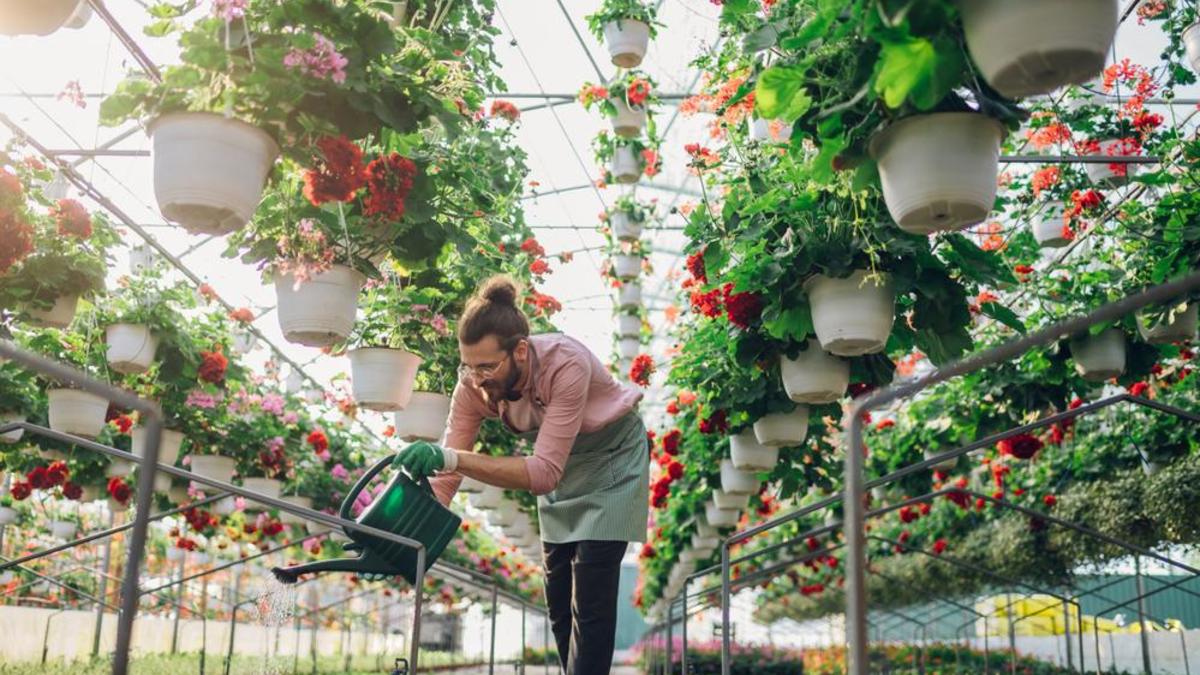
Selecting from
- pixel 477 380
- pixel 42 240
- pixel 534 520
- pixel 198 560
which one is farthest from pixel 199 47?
pixel 198 560

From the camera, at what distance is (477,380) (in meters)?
2.72

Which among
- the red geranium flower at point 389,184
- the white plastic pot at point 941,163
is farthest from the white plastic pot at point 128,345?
the white plastic pot at point 941,163

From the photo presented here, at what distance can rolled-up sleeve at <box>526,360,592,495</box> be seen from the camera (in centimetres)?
254

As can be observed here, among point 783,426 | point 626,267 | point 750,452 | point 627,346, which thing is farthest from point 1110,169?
point 627,346

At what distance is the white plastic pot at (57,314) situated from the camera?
4113 mm

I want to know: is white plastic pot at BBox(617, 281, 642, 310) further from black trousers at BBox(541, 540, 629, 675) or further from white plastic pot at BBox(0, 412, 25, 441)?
black trousers at BBox(541, 540, 629, 675)

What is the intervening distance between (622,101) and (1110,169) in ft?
9.43

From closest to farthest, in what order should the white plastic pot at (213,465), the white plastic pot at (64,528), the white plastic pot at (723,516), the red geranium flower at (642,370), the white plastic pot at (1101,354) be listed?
the white plastic pot at (1101,354)
the red geranium flower at (642,370)
the white plastic pot at (213,465)
the white plastic pot at (723,516)
the white plastic pot at (64,528)

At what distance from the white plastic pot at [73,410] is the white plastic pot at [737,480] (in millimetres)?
3431

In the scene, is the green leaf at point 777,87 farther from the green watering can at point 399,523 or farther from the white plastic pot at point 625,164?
the white plastic pot at point 625,164

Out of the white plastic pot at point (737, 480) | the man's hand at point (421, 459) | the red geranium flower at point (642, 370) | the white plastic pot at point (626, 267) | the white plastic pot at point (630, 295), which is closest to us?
the man's hand at point (421, 459)

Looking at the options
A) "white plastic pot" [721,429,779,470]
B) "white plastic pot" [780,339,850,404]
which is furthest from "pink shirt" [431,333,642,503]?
"white plastic pot" [721,429,779,470]

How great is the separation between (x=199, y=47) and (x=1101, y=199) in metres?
3.90

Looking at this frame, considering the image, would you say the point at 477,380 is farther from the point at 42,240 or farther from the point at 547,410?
the point at 42,240
